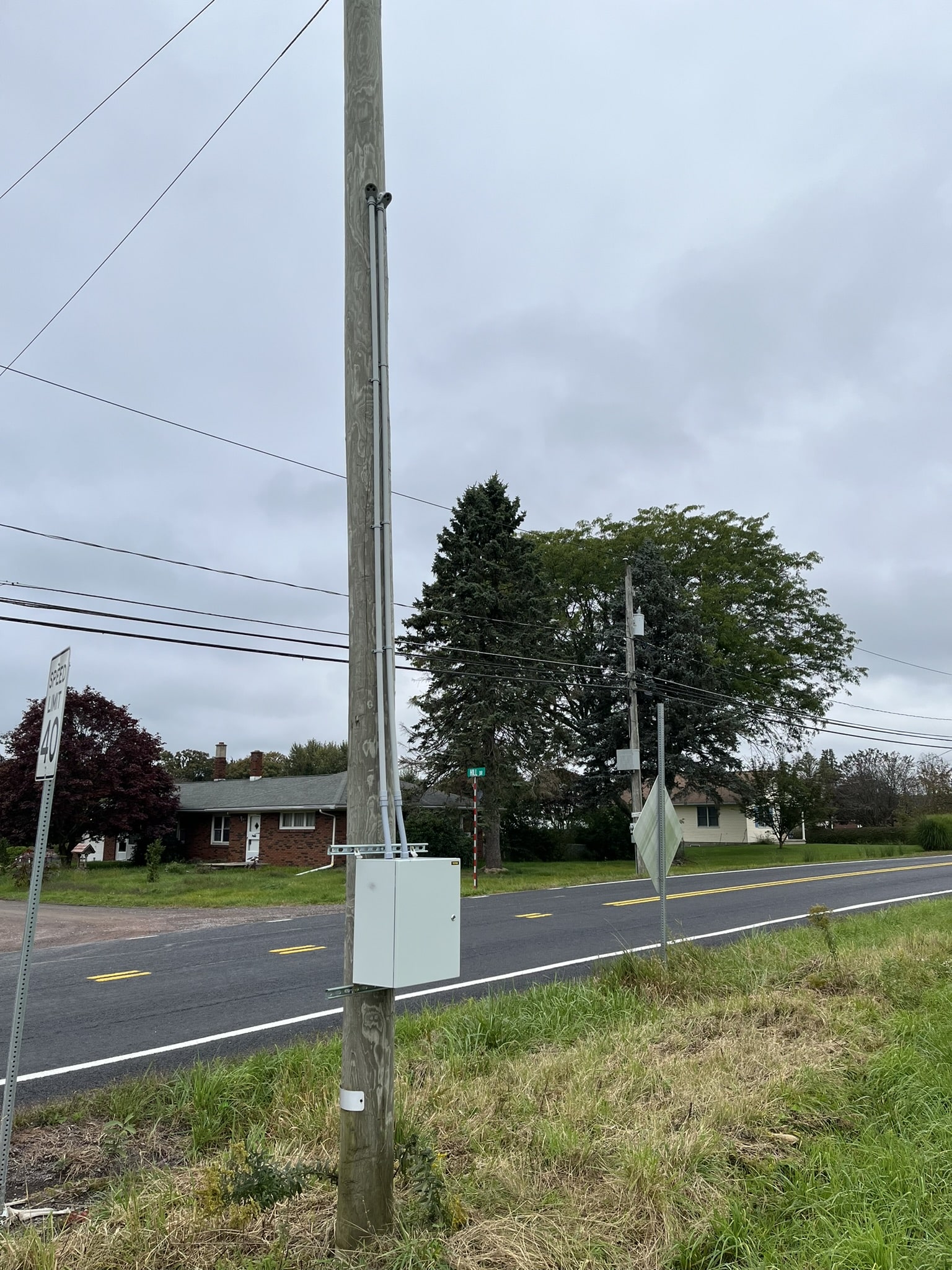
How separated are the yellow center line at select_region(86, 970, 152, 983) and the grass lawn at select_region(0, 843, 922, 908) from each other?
8.65 meters

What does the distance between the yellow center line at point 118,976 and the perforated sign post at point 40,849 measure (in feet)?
21.3

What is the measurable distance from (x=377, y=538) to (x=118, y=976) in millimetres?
9084

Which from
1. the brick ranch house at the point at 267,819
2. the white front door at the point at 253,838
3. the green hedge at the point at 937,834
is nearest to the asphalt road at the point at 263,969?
the brick ranch house at the point at 267,819

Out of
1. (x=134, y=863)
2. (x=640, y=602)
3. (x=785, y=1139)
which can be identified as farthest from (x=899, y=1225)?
(x=134, y=863)

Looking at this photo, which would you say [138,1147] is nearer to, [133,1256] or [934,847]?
[133,1256]

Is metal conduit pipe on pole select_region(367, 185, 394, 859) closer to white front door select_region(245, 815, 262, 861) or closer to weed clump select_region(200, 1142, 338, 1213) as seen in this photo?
weed clump select_region(200, 1142, 338, 1213)

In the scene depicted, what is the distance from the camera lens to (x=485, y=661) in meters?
30.7

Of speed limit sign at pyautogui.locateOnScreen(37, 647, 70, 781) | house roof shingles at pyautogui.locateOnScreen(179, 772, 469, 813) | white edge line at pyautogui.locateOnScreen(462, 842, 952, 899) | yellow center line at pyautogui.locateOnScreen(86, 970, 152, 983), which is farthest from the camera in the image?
house roof shingles at pyautogui.locateOnScreen(179, 772, 469, 813)

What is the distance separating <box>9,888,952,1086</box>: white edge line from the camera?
6.95 metres

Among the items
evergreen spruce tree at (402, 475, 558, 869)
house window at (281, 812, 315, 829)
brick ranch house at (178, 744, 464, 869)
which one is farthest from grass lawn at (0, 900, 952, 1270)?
house window at (281, 812, 315, 829)

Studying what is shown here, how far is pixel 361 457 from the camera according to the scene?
4023 mm

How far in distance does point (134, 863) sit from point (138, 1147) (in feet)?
128

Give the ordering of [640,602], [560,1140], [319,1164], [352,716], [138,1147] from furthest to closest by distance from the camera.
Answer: [640,602]
[138,1147]
[560,1140]
[319,1164]
[352,716]

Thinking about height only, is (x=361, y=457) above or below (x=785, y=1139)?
above
